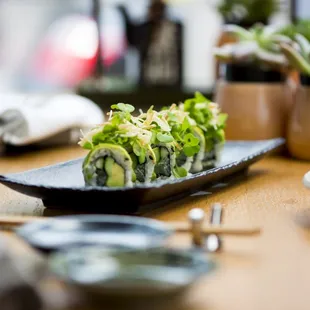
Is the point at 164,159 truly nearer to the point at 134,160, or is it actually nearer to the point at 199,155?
the point at 134,160

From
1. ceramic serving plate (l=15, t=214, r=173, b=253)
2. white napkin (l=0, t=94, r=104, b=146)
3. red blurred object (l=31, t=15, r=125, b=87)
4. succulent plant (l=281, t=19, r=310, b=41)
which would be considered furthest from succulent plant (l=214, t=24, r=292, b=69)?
red blurred object (l=31, t=15, r=125, b=87)

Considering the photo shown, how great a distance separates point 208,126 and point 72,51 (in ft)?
8.75

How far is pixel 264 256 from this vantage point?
3.35 feet

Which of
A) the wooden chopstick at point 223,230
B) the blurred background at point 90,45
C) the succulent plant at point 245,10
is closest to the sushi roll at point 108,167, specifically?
the wooden chopstick at point 223,230

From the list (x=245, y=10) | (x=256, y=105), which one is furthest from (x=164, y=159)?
(x=245, y=10)

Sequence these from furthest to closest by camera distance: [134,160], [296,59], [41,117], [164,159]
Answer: [41,117] → [296,59] → [164,159] → [134,160]

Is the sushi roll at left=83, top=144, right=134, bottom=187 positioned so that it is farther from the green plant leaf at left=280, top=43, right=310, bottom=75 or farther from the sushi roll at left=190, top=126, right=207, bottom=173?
the green plant leaf at left=280, top=43, right=310, bottom=75

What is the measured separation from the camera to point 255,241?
43.4 inches

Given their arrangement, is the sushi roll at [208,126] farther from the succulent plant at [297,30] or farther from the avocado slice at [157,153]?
the succulent plant at [297,30]

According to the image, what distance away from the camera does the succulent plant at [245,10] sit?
292 cm

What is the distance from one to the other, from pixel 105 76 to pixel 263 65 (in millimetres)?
1933

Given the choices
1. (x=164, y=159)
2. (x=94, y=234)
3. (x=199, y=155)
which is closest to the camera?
(x=94, y=234)

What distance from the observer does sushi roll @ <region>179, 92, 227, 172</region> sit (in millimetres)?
1771

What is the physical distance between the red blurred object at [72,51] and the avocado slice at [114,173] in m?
2.67
